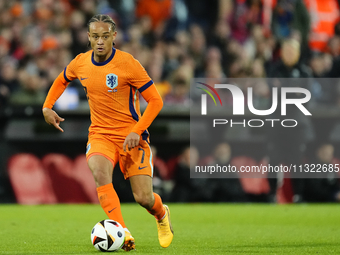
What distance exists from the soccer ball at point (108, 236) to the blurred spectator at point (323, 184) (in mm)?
7043

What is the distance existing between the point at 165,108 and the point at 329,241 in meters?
5.27

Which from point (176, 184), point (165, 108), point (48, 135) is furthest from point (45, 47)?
point (176, 184)

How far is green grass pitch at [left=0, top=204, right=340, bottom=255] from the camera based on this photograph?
590 centimetres

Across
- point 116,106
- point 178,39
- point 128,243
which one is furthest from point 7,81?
point 128,243

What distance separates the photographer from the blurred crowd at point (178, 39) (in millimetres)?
11789

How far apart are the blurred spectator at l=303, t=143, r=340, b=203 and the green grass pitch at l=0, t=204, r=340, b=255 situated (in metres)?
0.42

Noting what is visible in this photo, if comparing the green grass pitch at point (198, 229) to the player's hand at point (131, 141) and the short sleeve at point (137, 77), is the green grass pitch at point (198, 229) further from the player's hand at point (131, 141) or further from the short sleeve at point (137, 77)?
the short sleeve at point (137, 77)

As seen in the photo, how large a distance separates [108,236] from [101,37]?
5.95 ft

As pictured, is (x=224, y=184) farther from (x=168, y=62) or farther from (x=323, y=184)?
(x=168, y=62)

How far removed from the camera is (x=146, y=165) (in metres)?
5.97

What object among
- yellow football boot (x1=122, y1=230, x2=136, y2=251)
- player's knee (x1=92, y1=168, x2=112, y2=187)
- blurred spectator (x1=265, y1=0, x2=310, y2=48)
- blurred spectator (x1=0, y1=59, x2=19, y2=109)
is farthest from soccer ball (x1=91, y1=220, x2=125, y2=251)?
blurred spectator (x1=265, y1=0, x2=310, y2=48)

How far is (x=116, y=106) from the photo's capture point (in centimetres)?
595

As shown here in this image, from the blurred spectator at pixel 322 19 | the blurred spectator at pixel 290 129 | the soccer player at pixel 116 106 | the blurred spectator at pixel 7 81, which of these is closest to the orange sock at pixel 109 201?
the soccer player at pixel 116 106

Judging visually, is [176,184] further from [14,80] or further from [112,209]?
[112,209]
